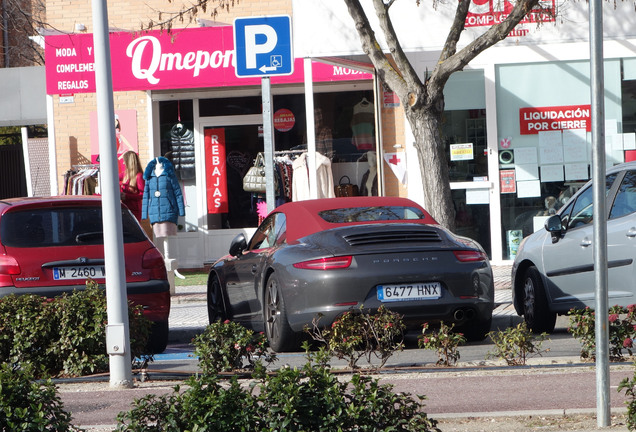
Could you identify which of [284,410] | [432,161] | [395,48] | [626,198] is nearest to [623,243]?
[626,198]

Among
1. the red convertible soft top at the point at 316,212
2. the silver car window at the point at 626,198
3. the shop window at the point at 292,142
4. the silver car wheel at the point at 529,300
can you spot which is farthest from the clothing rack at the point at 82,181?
the silver car window at the point at 626,198

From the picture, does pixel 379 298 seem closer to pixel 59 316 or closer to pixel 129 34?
pixel 59 316

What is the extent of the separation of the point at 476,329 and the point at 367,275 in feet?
4.72

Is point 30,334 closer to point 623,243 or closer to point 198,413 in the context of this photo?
point 198,413

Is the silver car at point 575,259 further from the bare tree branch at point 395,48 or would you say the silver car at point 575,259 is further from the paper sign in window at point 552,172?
the paper sign in window at point 552,172

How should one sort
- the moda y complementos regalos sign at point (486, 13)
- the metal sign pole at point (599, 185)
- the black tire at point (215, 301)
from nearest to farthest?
the metal sign pole at point (599, 185)
the black tire at point (215, 301)
the moda y complementos regalos sign at point (486, 13)

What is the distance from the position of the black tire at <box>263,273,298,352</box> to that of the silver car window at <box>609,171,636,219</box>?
312cm

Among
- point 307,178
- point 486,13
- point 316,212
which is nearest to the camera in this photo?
point 316,212

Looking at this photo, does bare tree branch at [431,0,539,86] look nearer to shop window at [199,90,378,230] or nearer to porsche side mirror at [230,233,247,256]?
porsche side mirror at [230,233,247,256]

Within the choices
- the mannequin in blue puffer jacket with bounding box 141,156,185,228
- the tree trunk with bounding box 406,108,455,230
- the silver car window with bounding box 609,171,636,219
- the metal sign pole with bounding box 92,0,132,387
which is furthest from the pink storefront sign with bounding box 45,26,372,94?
the metal sign pole with bounding box 92,0,132,387

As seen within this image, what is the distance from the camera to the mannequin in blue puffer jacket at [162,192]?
16953mm

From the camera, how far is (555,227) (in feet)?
34.2

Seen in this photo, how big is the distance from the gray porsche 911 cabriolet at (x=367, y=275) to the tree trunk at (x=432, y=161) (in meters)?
2.98

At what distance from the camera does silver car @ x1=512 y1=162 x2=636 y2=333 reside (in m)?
9.38
